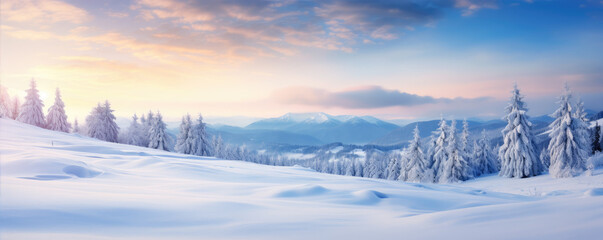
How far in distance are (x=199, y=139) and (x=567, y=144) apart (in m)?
47.5

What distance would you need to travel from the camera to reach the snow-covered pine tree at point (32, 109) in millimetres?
Answer: 38438

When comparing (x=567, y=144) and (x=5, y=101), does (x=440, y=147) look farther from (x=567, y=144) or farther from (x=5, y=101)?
(x=5, y=101)

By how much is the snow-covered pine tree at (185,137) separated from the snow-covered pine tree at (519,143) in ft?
144

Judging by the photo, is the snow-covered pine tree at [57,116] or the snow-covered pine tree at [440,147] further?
the snow-covered pine tree at [440,147]

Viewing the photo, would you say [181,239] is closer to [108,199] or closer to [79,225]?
[79,225]

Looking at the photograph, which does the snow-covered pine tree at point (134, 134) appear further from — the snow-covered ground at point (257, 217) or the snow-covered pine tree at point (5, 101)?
the snow-covered ground at point (257, 217)

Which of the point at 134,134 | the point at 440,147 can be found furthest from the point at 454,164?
the point at 134,134

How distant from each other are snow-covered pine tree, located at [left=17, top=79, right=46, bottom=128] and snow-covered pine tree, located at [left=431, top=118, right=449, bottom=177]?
5763cm

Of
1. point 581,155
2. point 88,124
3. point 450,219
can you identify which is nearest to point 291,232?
point 450,219

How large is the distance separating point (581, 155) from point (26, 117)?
68.6 m

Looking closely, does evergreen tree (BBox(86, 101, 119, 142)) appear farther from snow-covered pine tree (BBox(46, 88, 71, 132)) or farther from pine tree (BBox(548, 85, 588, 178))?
pine tree (BBox(548, 85, 588, 178))

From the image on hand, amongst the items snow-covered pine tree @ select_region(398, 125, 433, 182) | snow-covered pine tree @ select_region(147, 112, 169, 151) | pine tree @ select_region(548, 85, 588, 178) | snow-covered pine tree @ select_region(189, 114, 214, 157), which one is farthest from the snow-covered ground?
snow-covered pine tree @ select_region(147, 112, 169, 151)

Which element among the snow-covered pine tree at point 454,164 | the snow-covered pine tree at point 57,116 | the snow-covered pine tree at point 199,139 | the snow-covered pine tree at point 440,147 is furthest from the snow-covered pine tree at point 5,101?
the snow-covered pine tree at point 454,164

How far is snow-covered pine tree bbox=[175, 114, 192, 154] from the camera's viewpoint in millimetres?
43656
